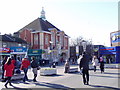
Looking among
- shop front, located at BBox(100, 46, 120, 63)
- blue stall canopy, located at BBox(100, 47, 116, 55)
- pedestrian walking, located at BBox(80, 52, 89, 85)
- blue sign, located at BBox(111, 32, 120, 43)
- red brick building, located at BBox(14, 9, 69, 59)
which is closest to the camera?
pedestrian walking, located at BBox(80, 52, 89, 85)

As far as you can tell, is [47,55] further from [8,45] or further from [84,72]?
[84,72]

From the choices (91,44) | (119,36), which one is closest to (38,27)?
(119,36)

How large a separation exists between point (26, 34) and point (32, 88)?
124 ft

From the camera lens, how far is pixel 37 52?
40438 mm

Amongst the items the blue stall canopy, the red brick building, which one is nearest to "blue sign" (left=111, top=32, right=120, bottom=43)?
the blue stall canopy

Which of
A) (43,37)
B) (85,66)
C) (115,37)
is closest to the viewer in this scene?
(85,66)

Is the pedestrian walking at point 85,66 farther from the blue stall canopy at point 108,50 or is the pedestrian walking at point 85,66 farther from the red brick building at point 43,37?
the blue stall canopy at point 108,50

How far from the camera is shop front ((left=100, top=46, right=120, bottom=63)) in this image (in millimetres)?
42622

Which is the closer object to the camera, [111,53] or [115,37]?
[111,53]

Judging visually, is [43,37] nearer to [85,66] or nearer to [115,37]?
[115,37]

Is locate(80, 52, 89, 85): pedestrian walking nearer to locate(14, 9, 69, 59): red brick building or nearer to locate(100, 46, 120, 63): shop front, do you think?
locate(100, 46, 120, 63): shop front

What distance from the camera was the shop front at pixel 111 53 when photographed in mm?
42622

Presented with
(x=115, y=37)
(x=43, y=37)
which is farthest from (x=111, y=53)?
(x=43, y=37)

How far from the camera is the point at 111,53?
44688 millimetres
